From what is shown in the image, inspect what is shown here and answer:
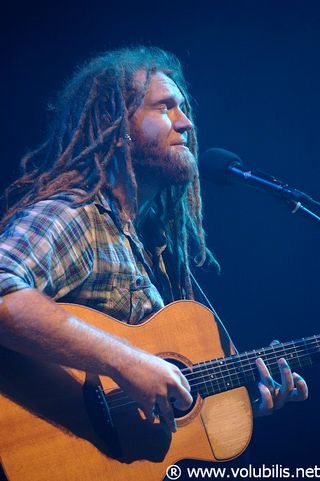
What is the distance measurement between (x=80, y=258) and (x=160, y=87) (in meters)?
1.12

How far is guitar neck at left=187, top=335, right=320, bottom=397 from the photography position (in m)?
2.14

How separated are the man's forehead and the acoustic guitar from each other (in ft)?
3.67

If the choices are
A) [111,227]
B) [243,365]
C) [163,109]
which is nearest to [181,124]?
[163,109]

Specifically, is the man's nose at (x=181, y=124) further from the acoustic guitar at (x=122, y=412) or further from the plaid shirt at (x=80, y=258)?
the acoustic guitar at (x=122, y=412)

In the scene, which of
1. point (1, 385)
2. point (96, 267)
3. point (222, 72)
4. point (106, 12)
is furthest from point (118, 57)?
point (1, 385)

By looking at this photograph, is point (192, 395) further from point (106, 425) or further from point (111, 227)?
point (111, 227)

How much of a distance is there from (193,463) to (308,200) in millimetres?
1201

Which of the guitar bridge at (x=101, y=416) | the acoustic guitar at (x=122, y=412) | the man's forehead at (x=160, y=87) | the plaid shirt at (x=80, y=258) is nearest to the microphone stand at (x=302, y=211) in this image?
the acoustic guitar at (x=122, y=412)

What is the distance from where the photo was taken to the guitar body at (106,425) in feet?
5.61

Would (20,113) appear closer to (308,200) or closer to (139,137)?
(139,137)

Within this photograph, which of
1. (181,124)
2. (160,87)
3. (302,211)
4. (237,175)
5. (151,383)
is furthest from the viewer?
(160,87)

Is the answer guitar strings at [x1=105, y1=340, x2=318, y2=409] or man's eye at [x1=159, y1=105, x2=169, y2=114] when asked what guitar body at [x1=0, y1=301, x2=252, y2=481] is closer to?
guitar strings at [x1=105, y1=340, x2=318, y2=409]

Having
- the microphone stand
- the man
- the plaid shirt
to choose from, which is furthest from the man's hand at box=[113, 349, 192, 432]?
the microphone stand

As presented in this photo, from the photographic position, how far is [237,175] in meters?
2.46
